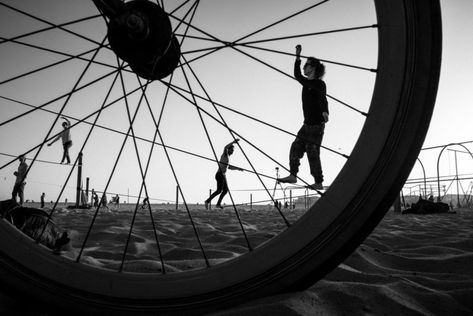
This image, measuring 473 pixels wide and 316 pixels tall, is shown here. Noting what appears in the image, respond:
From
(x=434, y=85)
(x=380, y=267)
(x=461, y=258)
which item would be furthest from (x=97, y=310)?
(x=461, y=258)

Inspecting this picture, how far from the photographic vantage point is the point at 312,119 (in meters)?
3.03

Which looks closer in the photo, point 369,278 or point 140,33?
point 140,33

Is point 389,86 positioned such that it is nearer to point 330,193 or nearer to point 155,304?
point 330,193

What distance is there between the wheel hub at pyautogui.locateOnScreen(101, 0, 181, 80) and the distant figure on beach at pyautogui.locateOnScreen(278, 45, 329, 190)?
5.37 feet

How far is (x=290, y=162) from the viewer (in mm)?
3082

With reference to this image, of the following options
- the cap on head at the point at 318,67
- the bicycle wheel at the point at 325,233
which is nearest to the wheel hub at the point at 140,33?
the bicycle wheel at the point at 325,233

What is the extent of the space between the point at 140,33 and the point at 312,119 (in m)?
2.13

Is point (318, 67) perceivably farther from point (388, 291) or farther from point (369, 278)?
Answer: point (388, 291)

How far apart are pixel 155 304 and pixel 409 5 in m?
1.06

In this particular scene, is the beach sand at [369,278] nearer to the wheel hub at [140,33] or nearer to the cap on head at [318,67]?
the wheel hub at [140,33]

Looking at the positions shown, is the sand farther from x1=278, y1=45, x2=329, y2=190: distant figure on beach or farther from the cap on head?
the cap on head

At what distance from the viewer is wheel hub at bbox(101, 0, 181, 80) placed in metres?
1.15

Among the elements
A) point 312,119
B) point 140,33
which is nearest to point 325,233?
point 140,33

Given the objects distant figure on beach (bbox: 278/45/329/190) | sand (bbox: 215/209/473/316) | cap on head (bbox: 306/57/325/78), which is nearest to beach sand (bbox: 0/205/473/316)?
sand (bbox: 215/209/473/316)
